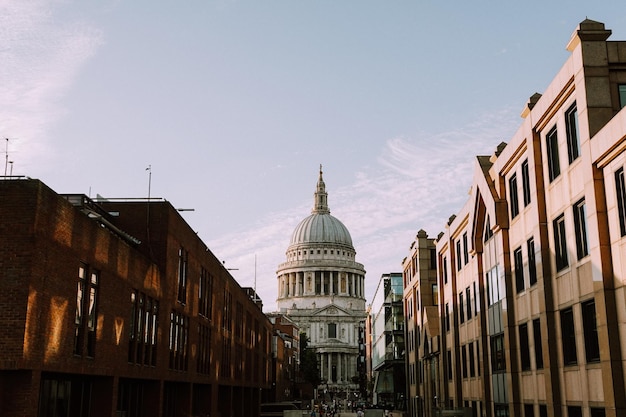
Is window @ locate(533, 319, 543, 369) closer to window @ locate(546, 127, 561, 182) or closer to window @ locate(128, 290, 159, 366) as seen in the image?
window @ locate(546, 127, 561, 182)

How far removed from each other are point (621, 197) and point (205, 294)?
29021 mm

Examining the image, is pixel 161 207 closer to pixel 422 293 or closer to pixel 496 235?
pixel 496 235

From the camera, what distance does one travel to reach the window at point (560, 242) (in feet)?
83.4

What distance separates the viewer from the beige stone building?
69.7 feet

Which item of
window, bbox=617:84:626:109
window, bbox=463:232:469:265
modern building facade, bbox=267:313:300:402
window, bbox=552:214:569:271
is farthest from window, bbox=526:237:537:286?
modern building facade, bbox=267:313:300:402

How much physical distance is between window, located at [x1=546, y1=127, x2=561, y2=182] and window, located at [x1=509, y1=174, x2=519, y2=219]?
4.80 metres

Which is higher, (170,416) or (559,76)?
(559,76)

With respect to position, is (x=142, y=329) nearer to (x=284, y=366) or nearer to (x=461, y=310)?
(x=461, y=310)

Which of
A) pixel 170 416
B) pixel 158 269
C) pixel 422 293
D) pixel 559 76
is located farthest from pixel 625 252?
pixel 422 293

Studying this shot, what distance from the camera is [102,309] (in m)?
26.8

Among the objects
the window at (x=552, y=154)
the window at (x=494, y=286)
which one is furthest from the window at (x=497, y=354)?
the window at (x=552, y=154)

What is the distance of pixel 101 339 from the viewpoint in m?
26.8

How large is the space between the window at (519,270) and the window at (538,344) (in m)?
2.15

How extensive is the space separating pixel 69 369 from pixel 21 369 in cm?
329
